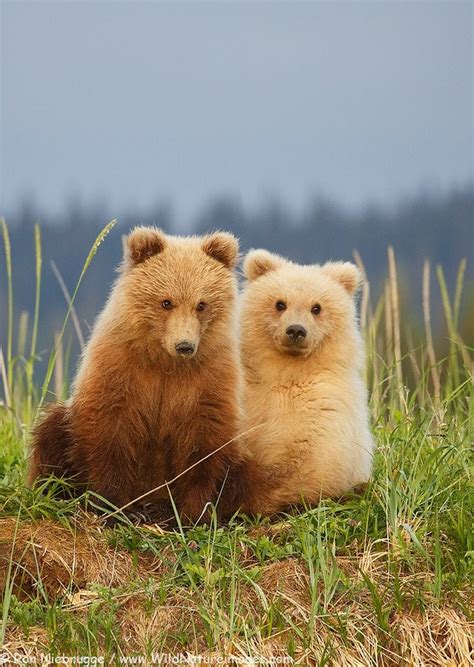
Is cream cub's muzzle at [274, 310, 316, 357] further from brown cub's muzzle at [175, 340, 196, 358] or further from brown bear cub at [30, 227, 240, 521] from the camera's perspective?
brown cub's muzzle at [175, 340, 196, 358]

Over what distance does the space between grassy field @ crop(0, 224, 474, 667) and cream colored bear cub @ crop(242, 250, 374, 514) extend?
0.15 metres

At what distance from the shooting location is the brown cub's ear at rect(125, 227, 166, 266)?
17.6ft

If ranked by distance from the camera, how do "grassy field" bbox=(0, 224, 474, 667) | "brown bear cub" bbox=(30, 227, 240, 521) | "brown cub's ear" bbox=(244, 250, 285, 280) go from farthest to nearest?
"brown cub's ear" bbox=(244, 250, 285, 280) < "brown bear cub" bbox=(30, 227, 240, 521) < "grassy field" bbox=(0, 224, 474, 667)

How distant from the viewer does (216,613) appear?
15.4 feet

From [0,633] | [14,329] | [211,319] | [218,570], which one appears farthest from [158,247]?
[14,329]

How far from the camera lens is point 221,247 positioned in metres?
5.42

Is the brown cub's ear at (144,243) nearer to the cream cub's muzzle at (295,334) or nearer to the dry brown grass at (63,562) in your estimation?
the cream cub's muzzle at (295,334)

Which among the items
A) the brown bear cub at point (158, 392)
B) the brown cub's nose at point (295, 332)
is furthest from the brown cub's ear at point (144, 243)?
the brown cub's nose at point (295, 332)

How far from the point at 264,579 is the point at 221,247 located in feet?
5.07

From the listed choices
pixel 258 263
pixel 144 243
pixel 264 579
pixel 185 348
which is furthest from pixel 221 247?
pixel 264 579

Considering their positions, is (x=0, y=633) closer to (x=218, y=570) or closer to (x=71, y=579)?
(x=71, y=579)

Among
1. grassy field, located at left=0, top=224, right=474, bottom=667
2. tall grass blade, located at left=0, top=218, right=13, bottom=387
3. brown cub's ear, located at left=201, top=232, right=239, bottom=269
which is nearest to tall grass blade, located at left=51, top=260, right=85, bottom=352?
tall grass blade, located at left=0, top=218, right=13, bottom=387

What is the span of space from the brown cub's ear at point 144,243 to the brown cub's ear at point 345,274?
37.3 inches

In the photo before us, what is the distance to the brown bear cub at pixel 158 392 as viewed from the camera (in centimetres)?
531
